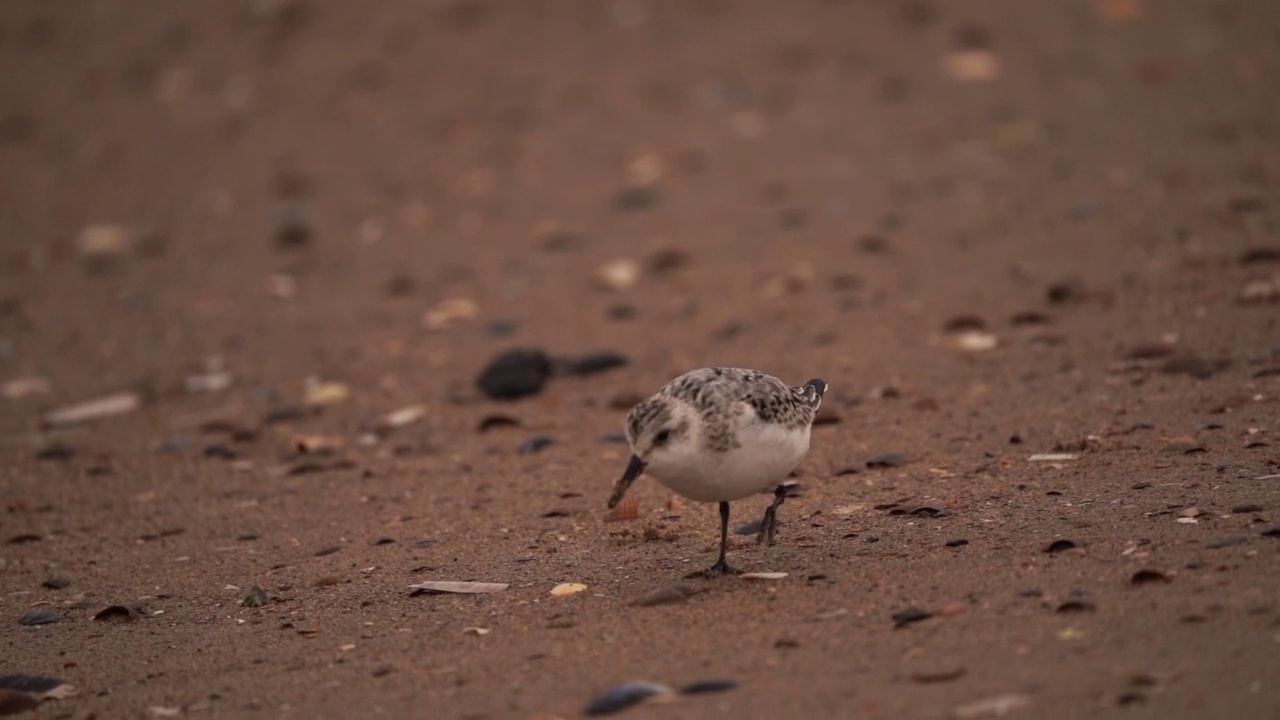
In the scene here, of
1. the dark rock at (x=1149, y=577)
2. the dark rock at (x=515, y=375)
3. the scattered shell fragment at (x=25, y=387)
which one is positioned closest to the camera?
the dark rock at (x=1149, y=577)

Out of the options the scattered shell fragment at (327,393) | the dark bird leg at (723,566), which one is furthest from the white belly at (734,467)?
the scattered shell fragment at (327,393)

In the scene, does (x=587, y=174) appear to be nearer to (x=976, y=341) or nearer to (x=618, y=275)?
(x=618, y=275)

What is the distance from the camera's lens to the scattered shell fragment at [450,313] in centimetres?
1120

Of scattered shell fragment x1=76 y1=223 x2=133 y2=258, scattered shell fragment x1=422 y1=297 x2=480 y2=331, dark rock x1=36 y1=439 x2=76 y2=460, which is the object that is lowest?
dark rock x1=36 y1=439 x2=76 y2=460

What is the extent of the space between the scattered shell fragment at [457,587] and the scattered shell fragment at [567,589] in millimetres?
241

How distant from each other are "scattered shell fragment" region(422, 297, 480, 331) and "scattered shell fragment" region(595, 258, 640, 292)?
3.25 ft

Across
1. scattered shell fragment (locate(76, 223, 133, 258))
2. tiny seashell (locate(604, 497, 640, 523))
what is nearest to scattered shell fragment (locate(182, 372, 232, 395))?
scattered shell fragment (locate(76, 223, 133, 258))

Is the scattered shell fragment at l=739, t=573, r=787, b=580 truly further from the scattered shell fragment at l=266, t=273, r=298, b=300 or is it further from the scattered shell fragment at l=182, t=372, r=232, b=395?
the scattered shell fragment at l=266, t=273, r=298, b=300

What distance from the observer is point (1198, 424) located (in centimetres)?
697

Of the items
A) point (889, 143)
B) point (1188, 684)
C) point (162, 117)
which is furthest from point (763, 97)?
point (1188, 684)

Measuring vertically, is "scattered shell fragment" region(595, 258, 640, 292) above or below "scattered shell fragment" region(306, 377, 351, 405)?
above

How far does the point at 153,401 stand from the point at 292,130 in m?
5.97

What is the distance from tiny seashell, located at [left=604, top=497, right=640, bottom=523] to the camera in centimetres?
685

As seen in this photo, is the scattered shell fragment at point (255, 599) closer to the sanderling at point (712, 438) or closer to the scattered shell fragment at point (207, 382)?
the sanderling at point (712, 438)
